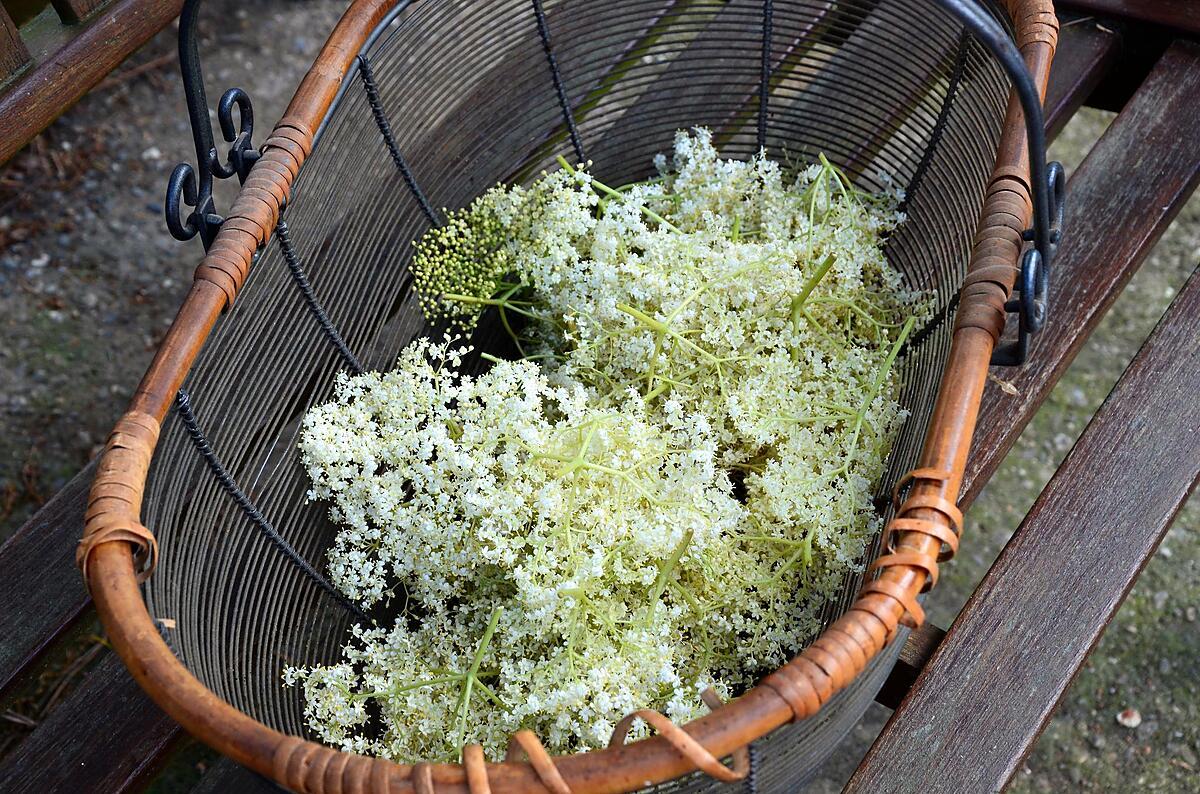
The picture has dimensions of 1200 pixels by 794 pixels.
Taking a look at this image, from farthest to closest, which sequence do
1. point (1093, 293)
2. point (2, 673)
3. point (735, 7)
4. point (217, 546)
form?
point (735, 7) → point (1093, 293) → point (2, 673) → point (217, 546)

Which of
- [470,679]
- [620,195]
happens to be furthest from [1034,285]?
[470,679]

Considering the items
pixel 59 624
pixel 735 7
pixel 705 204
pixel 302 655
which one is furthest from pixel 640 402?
pixel 59 624

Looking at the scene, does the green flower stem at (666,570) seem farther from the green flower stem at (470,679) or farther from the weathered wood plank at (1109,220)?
the weathered wood plank at (1109,220)

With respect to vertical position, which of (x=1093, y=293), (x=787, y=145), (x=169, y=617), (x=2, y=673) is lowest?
(x=1093, y=293)

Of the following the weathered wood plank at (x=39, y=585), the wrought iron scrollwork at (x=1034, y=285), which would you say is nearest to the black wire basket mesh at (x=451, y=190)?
the wrought iron scrollwork at (x=1034, y=285)

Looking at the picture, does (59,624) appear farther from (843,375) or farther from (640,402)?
(843,375)
